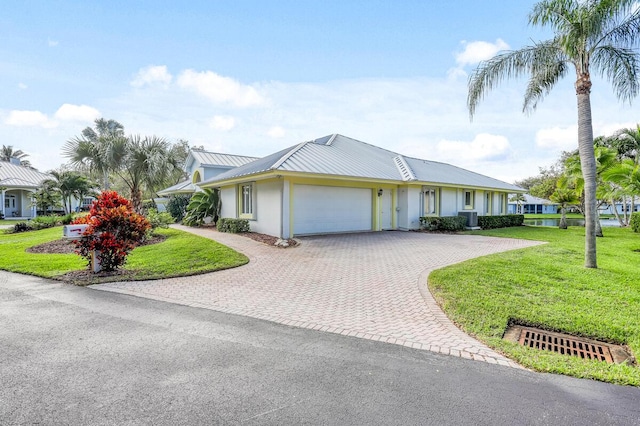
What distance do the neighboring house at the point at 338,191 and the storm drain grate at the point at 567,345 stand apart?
984cm

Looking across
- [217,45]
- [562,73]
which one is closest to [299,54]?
[217,45]

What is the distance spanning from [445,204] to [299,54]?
1212 cm

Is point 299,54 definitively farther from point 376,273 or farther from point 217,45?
point 376,273

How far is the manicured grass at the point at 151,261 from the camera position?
27.6 feet

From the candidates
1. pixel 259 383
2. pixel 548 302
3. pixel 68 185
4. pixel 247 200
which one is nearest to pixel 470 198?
pixel 247 200

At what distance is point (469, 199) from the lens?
22312mm

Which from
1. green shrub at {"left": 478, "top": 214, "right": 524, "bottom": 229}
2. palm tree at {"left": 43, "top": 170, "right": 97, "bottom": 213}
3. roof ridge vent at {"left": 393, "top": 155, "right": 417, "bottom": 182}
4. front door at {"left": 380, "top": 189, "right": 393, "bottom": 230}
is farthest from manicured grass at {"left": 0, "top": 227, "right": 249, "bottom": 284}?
green shrub at {"left": 478, "top": 214, "right": 524, "bottom": 229}

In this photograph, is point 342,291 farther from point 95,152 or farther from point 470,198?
point 95,152

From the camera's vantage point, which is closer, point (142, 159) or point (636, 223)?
point (142, 159)

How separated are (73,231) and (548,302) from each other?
10.2m

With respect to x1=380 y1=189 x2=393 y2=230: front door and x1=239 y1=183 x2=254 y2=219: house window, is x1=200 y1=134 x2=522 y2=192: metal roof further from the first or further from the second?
x1=380 y1=189 x2=393 y2=230: front door

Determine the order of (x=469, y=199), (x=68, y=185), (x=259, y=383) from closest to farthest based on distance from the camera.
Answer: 1. (x=259, y=383)
2. (x=469, y=199)
3. (x=68, y=185)

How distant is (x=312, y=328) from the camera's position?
4797 millimetres

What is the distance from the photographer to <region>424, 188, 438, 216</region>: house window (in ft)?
63.1
